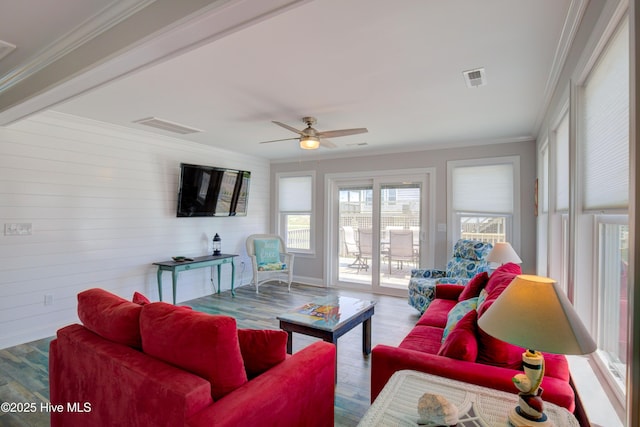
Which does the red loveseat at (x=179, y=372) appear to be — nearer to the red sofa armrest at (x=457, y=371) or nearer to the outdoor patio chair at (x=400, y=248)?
the red sofa armrest at (x=457, y=371)

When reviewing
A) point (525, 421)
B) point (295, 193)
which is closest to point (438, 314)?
point (525, 421)

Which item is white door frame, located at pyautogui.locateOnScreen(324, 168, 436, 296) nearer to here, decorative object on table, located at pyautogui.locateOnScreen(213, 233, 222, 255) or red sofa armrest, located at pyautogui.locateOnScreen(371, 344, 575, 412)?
decorative object on table, located at pyautogui.locateOnScreen(213, 233, 222, 255)

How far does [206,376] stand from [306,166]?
5280 millimetres

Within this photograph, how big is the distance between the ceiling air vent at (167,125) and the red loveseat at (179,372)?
2.67 meters

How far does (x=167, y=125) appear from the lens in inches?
163

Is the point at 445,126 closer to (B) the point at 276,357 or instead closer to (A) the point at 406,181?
(A) the point at 406,181

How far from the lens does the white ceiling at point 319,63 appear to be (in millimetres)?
1746

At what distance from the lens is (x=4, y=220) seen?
3305 millimetres

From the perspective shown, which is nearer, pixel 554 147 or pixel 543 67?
pixel 543 67

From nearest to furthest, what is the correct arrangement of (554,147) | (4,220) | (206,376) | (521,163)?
(206,376), (554,147), (4,220), (521,163)

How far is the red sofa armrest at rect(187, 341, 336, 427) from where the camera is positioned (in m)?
1.24

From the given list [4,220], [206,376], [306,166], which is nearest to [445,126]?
[306,166]

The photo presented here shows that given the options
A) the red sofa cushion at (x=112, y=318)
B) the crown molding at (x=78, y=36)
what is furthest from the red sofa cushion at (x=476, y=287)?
the crown molding at (x=78, y=36)

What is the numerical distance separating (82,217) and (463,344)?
429 centimetres
